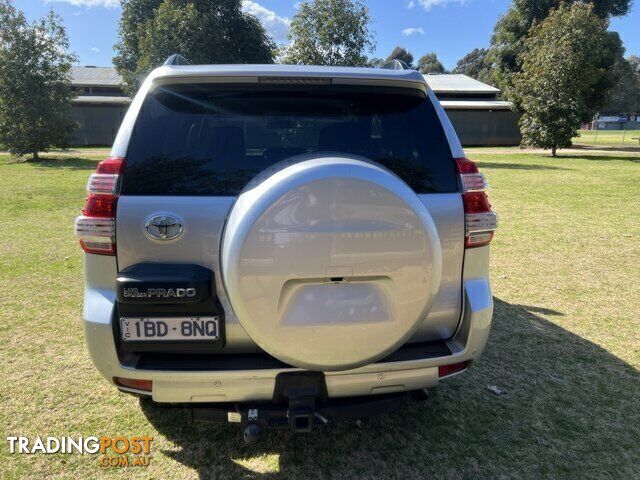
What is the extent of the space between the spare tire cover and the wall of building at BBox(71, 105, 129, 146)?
104 feet

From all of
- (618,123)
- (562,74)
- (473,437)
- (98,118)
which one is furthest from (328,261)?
(618,123)

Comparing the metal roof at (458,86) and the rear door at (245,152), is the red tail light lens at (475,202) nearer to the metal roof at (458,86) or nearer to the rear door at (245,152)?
the rear door at (245,152)

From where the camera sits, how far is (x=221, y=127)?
2.27 metres

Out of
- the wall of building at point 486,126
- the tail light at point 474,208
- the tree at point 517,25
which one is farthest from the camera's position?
the wall of building at point 486,126

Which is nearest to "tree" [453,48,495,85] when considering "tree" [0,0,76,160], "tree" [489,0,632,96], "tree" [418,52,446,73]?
"tree" [418,52,446,73]

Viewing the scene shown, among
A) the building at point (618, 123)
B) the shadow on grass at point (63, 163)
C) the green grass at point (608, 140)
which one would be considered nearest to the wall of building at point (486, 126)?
the green grass at point (608, 140)

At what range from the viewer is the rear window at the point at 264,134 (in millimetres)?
2182

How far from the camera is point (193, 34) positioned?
840 inches

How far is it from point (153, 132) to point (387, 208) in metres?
1.18

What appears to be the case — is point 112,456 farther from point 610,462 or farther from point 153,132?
point 610,462

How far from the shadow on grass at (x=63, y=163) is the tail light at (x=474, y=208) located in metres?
17.9

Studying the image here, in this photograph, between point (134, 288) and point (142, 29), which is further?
point (142, 29)

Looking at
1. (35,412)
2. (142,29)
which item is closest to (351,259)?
(35,412)

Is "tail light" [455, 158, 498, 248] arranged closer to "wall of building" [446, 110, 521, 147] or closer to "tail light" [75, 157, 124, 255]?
"tail light" [75, 157, 124, 255]
